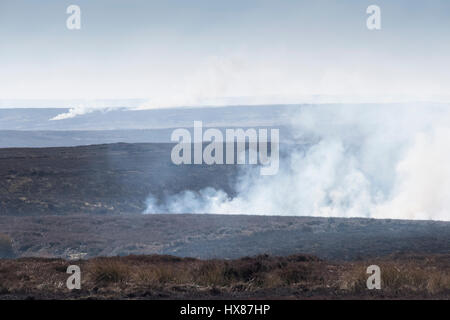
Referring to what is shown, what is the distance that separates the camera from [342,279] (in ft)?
60.8

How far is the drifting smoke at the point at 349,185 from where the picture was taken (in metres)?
71.5

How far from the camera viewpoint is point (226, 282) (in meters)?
19.1

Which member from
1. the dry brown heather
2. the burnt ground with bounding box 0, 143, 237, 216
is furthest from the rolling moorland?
the burnt ground with bounding box 0, 143, 237, 216

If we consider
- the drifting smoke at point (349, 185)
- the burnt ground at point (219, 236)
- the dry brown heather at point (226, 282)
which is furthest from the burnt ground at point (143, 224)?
the dry brown heather at point (226, 282)

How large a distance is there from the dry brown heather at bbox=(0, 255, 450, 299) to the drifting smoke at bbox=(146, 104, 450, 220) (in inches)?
1790

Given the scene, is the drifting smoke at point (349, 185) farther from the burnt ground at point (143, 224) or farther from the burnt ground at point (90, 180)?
the burnt ground at point (143, 224)

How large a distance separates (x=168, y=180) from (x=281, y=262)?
53.8m

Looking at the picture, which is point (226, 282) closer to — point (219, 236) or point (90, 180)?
point (219, 236)

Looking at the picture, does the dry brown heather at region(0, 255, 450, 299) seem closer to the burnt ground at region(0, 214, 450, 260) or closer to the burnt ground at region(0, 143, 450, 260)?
the burnt ground at region(0, 214, 450, 260)

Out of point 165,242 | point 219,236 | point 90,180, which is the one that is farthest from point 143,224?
point 90,180

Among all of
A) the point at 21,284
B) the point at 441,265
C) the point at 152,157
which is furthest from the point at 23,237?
the point at 152,157

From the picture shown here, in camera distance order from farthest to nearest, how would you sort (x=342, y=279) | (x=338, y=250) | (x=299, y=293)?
(x=338, y=250)
(x=342, y=279)
(x=299, y=293)

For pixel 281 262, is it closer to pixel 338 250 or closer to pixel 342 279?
pixel 342 279
